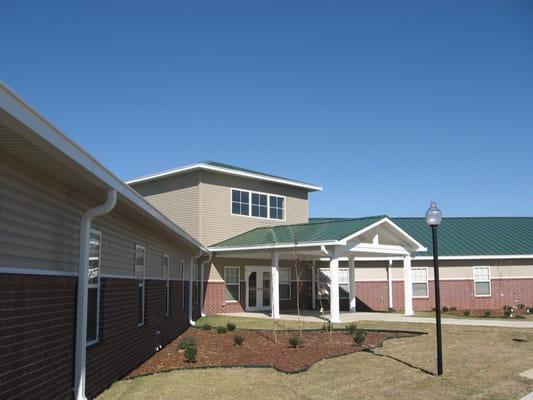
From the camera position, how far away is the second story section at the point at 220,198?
26.1 m

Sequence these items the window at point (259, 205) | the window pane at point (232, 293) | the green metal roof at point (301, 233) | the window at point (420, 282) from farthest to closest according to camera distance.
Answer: the window at point (420, 282) < the window at point (259, 205) < the window pane at point (232, 293) < the green metal roof at point (301, 233)

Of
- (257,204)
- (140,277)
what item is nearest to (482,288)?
(257,204)

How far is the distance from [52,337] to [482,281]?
89.6 ft

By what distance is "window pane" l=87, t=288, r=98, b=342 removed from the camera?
25.9 feet

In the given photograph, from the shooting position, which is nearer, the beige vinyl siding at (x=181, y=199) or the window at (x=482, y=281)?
the beige vinyl siding at (x=181, y=199)

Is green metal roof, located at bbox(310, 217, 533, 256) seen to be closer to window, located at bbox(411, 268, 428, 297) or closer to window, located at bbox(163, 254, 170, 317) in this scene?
window, located at bbox(411, 268, 428, 297)

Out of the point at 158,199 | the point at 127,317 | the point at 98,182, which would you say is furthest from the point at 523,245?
the point at 98,182

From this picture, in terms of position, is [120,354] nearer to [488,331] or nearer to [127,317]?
[127,317]

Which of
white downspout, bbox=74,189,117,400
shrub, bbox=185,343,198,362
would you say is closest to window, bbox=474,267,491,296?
shrub, bbox=185,343,198,362

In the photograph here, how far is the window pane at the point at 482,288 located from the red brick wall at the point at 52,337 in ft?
77.3

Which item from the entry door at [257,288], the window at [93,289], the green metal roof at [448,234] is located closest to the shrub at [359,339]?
the green metal roof at [448,234]

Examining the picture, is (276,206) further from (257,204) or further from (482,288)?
(482,288)

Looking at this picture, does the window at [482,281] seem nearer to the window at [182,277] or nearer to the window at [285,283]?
the window at [285,283]

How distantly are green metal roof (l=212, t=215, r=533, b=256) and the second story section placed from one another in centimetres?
91
